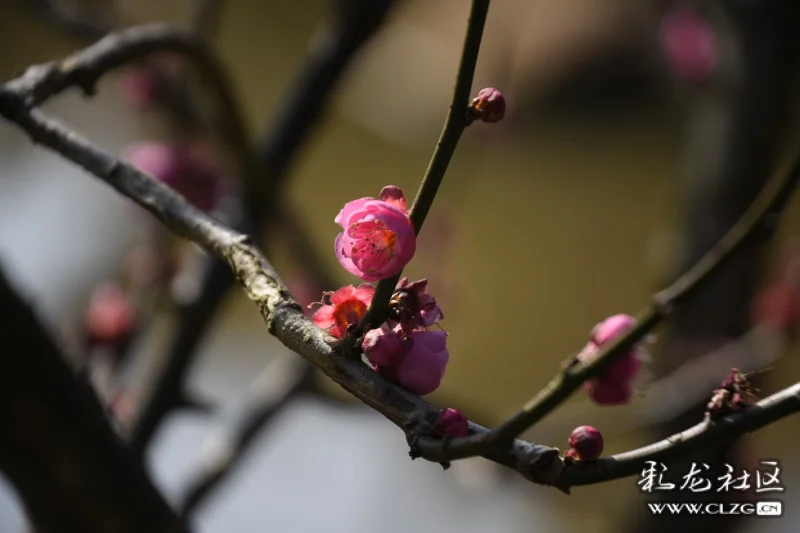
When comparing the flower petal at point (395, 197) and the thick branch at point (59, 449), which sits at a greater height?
the flower petal at point (395, 197)

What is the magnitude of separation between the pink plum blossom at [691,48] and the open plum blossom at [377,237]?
1215 mm

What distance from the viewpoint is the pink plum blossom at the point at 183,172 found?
1030mm

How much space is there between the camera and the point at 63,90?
607mm

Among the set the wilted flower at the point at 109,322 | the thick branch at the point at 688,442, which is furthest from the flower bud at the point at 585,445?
the wilted flower at the point at 109,322

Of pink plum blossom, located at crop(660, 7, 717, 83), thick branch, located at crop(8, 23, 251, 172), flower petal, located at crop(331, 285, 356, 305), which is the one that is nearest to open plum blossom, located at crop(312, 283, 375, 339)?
flower petal, located at crop(331, 285, 356, 305)

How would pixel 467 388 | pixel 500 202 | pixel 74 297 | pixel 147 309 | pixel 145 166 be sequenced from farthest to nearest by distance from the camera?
pixel 500 202 → pixel 467 388 → pixel 74 297 → pixel 147 309 → pixel 145 166

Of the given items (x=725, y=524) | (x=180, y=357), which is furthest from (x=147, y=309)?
(x=725, y=524)

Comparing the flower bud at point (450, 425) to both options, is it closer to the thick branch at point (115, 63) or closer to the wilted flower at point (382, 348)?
the wilted flower at point (382, 348)

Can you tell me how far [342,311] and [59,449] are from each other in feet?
1.19

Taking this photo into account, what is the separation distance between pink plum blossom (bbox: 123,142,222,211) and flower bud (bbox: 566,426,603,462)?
77cm

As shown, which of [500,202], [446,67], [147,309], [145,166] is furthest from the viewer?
[446,67]

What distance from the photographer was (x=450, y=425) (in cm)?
35

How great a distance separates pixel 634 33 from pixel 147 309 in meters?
3.43

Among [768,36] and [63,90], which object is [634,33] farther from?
[63,90]
